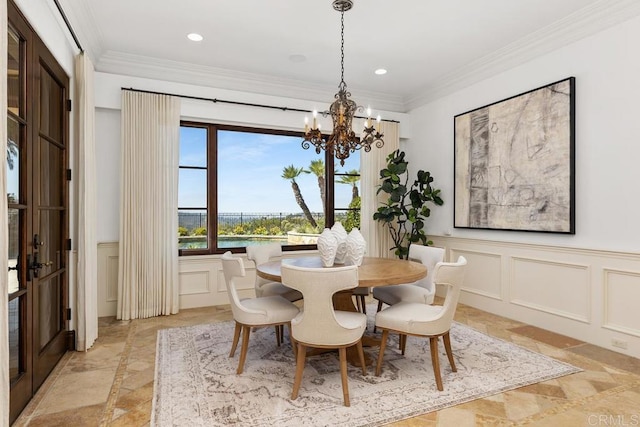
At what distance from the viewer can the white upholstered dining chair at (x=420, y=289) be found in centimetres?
337

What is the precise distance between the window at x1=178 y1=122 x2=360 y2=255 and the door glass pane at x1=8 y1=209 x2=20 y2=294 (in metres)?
2.42

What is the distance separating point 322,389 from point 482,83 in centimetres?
396

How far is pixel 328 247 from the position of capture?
9.98 ft

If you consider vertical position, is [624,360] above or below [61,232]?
below

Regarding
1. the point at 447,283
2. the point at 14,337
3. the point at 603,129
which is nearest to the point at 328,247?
the point at 447,283

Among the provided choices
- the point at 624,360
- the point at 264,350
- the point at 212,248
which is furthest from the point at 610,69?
the point at 212,248

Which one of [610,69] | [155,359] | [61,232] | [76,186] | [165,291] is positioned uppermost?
[610,69]

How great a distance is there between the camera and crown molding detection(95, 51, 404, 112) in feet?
14.1

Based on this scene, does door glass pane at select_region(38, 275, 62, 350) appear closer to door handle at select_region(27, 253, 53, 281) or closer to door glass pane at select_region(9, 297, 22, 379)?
door handle at select_region(27, 253, 53, 281)

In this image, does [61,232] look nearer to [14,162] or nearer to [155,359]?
[14,162]

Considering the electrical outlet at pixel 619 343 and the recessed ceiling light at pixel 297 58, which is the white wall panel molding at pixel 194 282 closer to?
the recessed ceiling light at pixel 297 58

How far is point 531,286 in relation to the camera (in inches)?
157

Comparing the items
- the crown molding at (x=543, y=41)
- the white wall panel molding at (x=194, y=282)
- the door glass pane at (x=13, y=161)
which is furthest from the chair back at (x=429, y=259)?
the door glass pane at (x=13, y=161)

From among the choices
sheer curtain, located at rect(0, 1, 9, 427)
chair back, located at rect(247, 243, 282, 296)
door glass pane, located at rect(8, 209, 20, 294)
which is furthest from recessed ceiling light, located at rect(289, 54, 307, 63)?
door glass pane, located at rect(8, 209, 20, 294)
